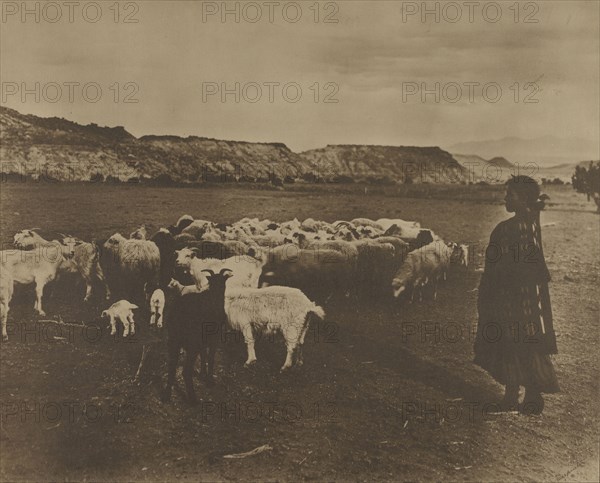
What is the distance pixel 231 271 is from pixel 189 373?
925 millimetres

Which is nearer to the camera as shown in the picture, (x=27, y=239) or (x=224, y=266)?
(x=27, y=239)

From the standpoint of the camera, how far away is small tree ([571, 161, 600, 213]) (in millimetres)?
5324

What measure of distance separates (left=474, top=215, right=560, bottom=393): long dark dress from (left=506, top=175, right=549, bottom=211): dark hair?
0.37ft

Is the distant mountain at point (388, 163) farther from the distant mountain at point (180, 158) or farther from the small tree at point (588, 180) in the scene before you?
the small tree at point (588, 180)

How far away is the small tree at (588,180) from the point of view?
5324 mm

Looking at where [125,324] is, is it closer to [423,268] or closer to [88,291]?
[88,291]

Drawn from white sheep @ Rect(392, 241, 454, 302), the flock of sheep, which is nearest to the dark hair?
the flock of sheep

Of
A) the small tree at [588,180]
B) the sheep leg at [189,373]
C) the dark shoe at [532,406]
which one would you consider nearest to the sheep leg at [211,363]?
the sheep leg at [189,373]

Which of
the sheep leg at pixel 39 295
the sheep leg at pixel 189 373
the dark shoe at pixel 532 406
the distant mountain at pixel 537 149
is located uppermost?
the distant mountain at pixel 537 149

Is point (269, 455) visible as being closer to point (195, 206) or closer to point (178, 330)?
point (178, 330)

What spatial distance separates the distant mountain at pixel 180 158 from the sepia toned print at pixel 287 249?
0.02 m

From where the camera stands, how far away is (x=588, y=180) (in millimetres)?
5402

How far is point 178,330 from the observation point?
434 centimetres

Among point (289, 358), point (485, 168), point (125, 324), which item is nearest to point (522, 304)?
point (485, 168)
